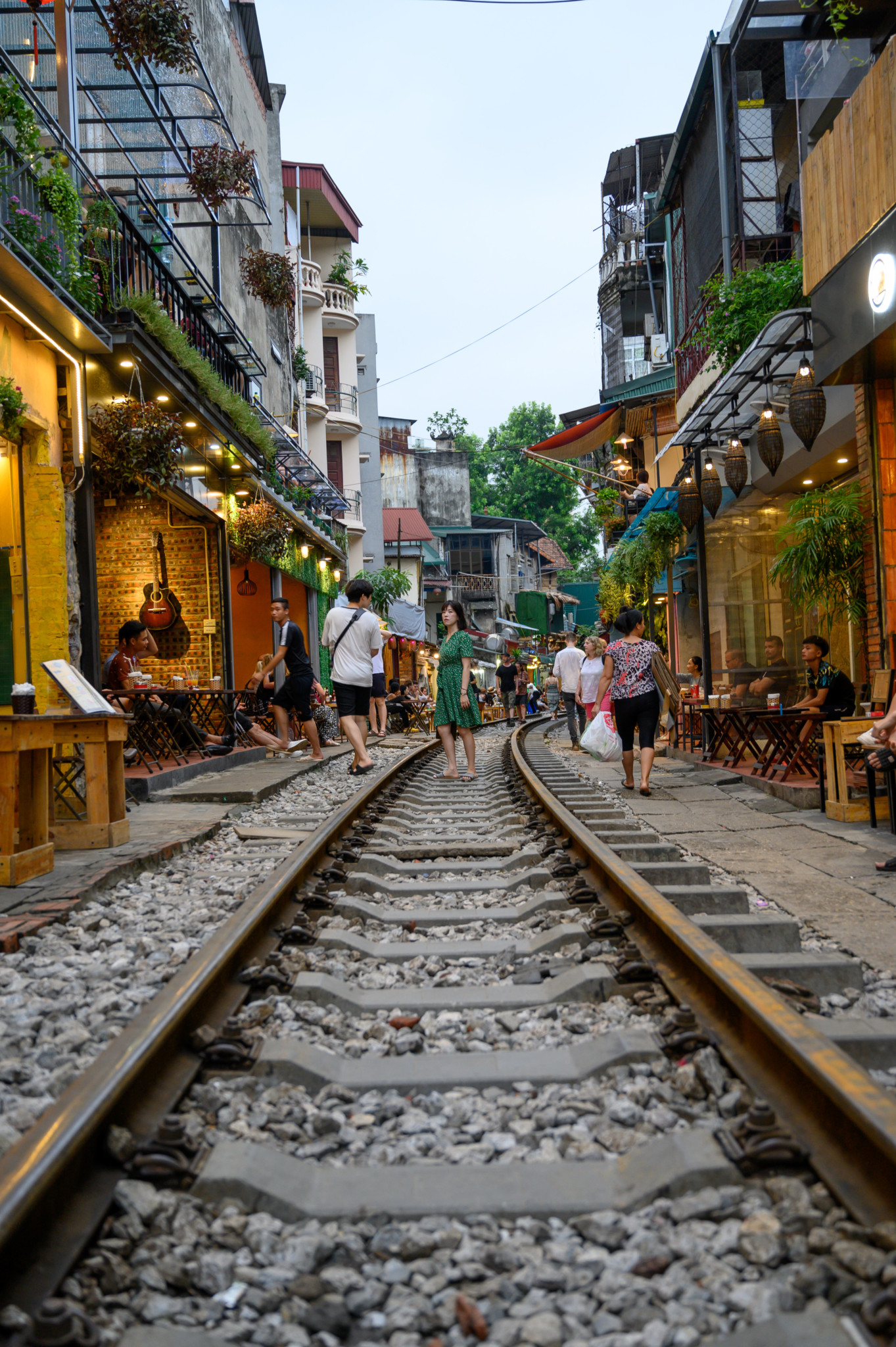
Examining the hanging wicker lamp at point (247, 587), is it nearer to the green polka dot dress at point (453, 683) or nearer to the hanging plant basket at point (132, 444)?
the hanging plant basket at point (132, 444)

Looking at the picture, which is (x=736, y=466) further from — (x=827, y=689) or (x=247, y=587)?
(x=247, y=587)

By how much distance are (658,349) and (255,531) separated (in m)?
20.1

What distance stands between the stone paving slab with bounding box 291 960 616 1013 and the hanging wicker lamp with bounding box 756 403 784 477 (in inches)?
308

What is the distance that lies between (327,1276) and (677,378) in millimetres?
19973

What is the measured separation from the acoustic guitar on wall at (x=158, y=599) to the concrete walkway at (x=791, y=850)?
7254 millimetres

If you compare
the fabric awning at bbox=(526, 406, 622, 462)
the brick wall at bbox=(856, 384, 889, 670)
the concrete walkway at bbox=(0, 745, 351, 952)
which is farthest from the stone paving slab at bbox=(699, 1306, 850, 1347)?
the fabric awning at bbox=(526, 406, 622, 462)

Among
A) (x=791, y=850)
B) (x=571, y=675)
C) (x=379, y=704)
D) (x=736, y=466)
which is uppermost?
(x=736, y=466)

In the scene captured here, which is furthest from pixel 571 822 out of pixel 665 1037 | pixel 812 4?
pixel 812 4

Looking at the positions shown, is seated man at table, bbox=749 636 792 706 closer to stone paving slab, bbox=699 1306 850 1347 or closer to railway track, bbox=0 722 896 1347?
railway track, bbox=0 722 896 1347

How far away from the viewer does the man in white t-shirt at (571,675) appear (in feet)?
54.5

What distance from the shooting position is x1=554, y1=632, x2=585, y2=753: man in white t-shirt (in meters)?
16.6

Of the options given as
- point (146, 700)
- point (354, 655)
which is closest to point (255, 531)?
point (146, 700)

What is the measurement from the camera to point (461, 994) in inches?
129

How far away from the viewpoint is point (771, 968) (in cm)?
335
